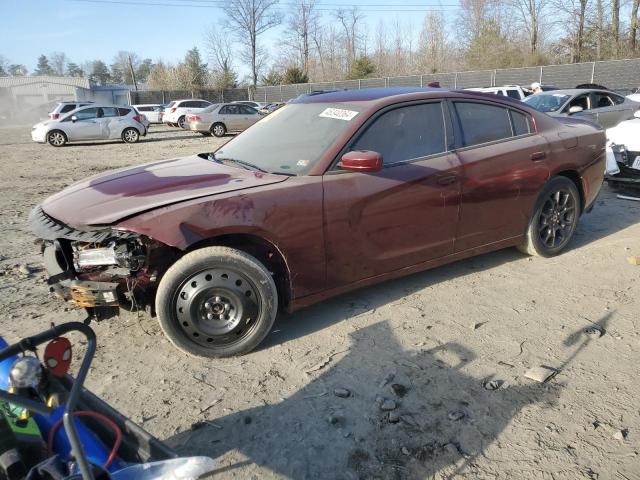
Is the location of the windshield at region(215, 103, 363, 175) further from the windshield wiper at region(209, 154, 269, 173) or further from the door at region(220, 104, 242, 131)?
the door at region(220, 104, 242, 131)

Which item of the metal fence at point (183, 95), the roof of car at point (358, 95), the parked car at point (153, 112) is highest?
the metal fence at point (183, 95)

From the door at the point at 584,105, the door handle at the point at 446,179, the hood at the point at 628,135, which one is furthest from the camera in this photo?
the door at the point at 584,105

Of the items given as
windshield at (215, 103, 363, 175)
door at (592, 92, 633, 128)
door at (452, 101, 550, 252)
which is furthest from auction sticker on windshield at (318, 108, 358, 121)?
door at (592, 92, 633, 128)

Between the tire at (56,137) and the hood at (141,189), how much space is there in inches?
666

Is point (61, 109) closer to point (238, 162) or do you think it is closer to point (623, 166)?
point (238, 162)

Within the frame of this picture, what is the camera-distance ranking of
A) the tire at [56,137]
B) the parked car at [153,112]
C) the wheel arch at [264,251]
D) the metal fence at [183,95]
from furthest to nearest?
1. the metal fence at [183,95]
2. the parked car at [153,112]
3. the tire at [56,137]
4. the wheel arch at [264,251]

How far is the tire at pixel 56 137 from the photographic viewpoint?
18484 mm

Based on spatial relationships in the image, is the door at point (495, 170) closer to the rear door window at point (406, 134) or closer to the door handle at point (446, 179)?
the door handle at point (446, 179)

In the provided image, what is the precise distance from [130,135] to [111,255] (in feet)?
60.3

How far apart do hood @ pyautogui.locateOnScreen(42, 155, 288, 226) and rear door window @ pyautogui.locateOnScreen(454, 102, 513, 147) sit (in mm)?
1746

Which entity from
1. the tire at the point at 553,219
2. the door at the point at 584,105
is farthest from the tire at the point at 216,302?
the door at the point at 584,105

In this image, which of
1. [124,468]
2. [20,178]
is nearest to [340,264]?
[124,468]

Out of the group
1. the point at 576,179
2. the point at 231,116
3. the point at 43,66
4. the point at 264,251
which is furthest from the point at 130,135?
the point at 43,66

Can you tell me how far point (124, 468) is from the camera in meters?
1.62
